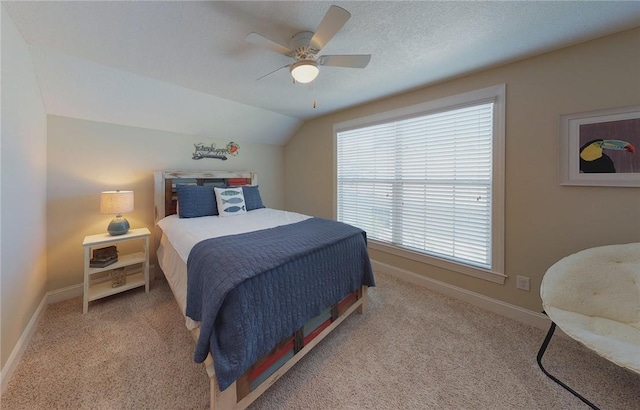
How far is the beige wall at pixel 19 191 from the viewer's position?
1395mm

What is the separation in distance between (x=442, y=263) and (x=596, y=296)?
45.1 inches

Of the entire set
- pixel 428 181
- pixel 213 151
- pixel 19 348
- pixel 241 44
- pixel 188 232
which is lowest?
pixel 19 348

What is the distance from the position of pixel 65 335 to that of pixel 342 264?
2.23m

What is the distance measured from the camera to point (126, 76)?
2.14 m

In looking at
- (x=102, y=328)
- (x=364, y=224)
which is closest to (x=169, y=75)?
(x=102, y=328)

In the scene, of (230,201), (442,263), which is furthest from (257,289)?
(442,263)

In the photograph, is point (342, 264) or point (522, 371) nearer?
point (522, 371)

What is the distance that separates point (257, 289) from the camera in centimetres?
123

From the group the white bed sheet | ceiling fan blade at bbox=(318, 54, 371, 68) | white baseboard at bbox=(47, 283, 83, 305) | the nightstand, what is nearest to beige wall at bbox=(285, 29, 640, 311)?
ceiling fan blade at bbox=(318, 54, 371, 68)

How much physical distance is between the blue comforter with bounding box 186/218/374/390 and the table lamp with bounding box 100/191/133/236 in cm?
130

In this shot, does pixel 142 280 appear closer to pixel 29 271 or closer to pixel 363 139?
pixel 29 271

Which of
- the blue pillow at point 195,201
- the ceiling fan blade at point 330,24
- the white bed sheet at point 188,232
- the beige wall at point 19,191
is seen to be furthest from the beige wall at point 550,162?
the beige wall at point 19,191

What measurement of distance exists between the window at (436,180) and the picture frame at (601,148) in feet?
1.35

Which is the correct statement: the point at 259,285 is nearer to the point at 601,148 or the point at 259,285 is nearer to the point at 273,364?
the point at 273,364
